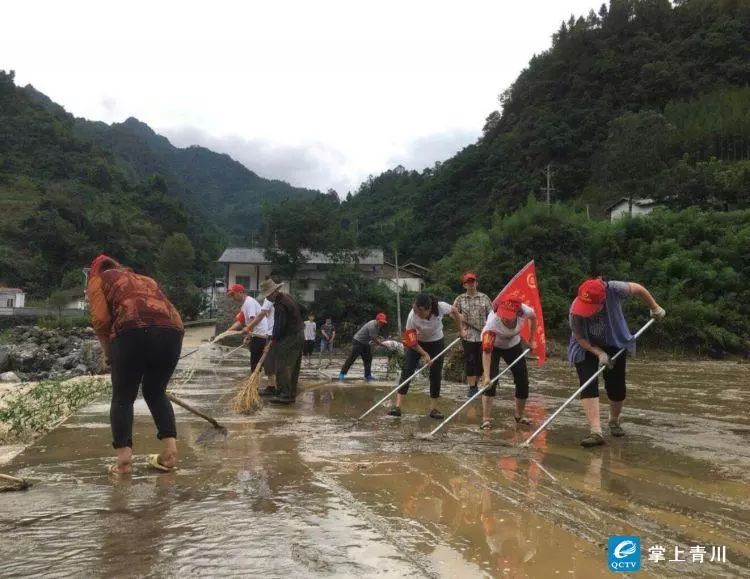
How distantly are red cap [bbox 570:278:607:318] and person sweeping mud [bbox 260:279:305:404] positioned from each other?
359 centimetres

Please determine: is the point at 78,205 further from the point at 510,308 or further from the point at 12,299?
the point at 510,308

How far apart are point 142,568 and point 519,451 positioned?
3073mm

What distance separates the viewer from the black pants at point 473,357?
749 centimetres

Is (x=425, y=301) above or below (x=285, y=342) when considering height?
above

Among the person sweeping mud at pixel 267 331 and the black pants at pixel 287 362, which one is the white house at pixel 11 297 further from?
the black pants at pixel 287 362

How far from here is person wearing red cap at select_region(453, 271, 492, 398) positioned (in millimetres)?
7465

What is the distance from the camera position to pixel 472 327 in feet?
24.5

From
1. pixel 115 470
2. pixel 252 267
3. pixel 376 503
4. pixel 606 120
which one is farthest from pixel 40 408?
pixel 606 120

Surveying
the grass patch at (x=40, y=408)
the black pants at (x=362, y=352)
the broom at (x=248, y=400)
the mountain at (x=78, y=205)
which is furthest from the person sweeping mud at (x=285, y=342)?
the mountain at (x=78, y=205)

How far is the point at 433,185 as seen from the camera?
232ft

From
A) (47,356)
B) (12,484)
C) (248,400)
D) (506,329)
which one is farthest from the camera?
(47,356)

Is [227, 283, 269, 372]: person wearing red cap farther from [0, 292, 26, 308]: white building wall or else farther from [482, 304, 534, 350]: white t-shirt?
[0, 292, 26, 308]: white building wall

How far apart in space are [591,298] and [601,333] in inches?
14.9

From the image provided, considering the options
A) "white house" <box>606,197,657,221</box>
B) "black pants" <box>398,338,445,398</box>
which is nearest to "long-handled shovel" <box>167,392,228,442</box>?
"black pants" <box>398,338,445,398</box>
